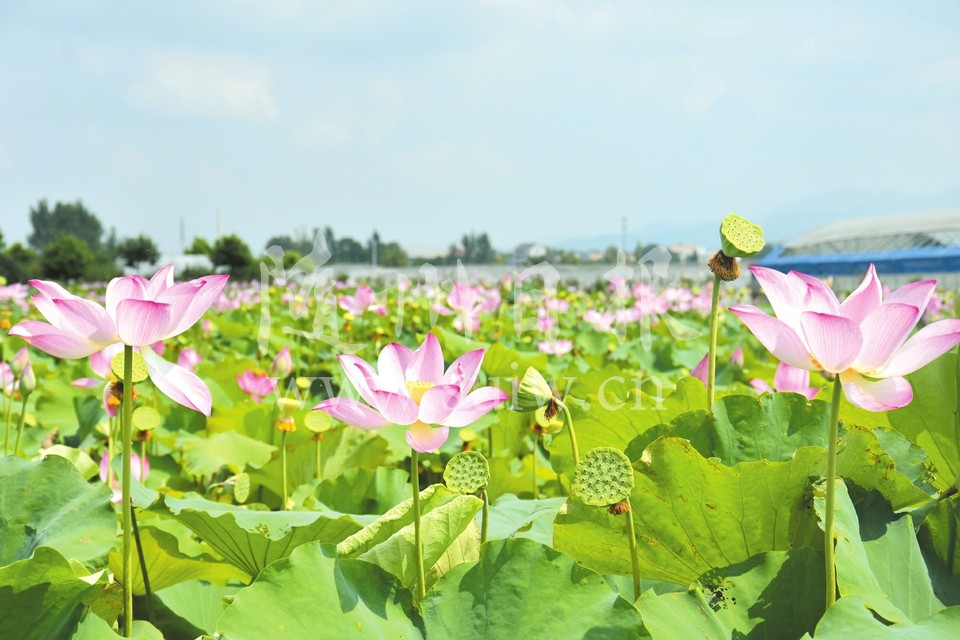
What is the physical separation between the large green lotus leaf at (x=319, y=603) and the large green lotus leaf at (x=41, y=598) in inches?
4.6

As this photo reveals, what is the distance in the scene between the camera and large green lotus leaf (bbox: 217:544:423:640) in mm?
561

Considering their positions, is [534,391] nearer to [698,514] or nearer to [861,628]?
[698,514]

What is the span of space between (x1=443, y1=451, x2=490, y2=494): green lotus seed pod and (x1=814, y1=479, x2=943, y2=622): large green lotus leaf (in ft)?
0.86

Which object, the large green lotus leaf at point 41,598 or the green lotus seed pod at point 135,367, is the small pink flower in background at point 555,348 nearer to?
the green lotus seed pod at point 135,367

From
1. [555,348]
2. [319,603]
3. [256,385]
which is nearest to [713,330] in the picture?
[319,603]

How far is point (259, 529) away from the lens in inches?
32.9

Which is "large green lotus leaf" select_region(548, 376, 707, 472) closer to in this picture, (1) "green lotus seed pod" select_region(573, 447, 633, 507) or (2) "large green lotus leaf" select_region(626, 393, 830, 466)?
(2) "large green lotus leaf" select_region(626, 393, 830, 466)

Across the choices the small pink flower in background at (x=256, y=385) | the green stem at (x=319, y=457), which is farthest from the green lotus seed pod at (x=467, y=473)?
the small pink flower in background at (x=256, y=385)

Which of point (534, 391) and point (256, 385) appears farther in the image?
point (256, 385)

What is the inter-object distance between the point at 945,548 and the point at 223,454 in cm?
122

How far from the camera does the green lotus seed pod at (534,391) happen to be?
697mm

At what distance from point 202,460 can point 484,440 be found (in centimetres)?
73

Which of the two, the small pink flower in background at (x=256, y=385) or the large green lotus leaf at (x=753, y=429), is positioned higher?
the large green lotus leaf at (x=753, y=429)

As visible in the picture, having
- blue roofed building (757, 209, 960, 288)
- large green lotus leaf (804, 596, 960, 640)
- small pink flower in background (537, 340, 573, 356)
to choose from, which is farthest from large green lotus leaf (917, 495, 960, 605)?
blue roofed building (757, 209, 960, 288)
